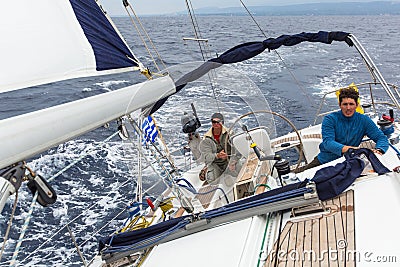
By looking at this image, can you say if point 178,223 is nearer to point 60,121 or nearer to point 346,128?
point 60,121

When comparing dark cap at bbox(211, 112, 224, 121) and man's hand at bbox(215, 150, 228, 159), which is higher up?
dark cap at bbox(211, 112, 224, 121)

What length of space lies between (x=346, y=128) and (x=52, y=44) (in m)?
2.39

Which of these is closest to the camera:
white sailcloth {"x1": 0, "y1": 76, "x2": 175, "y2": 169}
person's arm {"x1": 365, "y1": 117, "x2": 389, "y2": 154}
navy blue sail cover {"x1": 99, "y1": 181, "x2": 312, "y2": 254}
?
white sailcloth {"x1": 0, "y1": 76, "x2": 175, "y2": 169}

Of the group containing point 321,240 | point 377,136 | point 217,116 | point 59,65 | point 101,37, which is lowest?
point 321,240

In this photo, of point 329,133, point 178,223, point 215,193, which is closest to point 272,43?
point 329,133

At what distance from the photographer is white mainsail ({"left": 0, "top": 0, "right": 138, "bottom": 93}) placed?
1904 mm

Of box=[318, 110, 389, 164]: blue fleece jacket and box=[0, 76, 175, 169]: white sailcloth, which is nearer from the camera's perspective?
box=[0, 76, 175, 169]: white sailcloth

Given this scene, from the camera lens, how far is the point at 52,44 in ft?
6.84

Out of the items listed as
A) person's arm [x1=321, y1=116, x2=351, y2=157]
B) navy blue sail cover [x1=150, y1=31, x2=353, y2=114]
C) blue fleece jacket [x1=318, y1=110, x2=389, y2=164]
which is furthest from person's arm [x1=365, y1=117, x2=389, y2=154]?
navy blue sail cover [x1=150, y1=31, x2=353, y2=114]

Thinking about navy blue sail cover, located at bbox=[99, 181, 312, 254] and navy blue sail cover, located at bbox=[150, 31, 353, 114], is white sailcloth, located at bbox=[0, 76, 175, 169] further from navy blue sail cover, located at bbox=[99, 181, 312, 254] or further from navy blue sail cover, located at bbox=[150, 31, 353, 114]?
navy blue sail cover, located at bbox=[150, 31, 353, 114]

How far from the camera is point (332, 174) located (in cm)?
240

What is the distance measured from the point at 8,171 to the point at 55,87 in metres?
12.3

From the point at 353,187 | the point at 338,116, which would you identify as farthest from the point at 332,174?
the point at 338,116

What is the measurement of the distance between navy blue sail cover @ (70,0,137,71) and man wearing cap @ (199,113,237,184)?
Answer: 0.82 m
